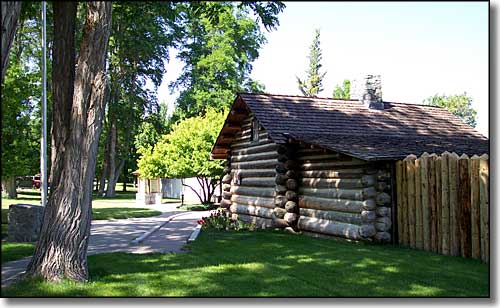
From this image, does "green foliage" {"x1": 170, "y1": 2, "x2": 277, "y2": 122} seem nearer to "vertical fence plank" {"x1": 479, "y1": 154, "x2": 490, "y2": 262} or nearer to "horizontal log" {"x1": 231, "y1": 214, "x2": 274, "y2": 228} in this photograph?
"horizontal log" {"x1": 231, "y1": 214, "x2": 274, "y2": 228}

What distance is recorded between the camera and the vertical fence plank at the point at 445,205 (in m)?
9.18

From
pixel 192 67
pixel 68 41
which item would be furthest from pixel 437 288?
pixel 192 67

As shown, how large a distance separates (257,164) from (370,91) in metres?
4.42

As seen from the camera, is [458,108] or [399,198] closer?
[399,198]

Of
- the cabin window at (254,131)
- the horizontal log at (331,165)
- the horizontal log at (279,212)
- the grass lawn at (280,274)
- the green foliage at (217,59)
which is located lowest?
the grass lawn at (280,274)

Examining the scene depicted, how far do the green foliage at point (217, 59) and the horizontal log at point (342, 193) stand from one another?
5271mm

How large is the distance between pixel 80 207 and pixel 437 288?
4.64 meters

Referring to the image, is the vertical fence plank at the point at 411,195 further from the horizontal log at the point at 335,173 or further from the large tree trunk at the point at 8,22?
the large tree trunk at the point at 8,22

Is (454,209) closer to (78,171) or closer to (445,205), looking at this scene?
(445,205)

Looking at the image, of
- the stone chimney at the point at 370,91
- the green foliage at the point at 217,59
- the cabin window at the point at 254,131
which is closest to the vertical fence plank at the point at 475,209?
the stone chimney at the point at 370,91

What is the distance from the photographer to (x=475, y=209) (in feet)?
27.7

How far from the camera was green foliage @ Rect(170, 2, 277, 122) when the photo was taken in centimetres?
1817

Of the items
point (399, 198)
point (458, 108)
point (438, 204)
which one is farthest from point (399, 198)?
point (458, 108)

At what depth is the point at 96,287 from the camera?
640 centimetres
